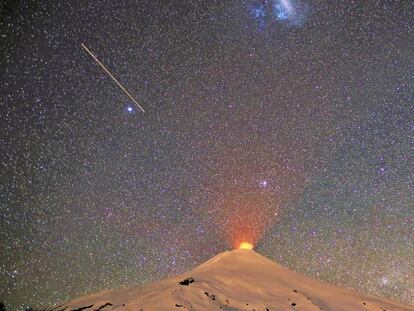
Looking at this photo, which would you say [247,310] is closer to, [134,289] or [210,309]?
[210,309]

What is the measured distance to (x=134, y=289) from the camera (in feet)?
66.3

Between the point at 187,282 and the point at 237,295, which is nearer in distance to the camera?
the point at 237,295

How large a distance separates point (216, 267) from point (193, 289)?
4.49 metres

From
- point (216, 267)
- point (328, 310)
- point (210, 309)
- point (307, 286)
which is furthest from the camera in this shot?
point (216, 267)

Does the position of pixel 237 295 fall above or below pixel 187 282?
below

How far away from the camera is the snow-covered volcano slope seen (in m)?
15.6

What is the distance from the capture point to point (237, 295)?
16.8m

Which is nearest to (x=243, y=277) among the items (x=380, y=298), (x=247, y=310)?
(x=247, y=310)

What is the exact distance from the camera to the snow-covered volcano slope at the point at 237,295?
1563 centimetres

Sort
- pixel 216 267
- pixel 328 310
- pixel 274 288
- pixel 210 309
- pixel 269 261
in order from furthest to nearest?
pixel 269 261
pixel 216 267
pixel 274 288
pixel 328 310
pixel 210 309

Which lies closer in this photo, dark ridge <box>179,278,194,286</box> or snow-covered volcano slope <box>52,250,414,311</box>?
snow-covered volcano slope <box>52,250,414,311</box>

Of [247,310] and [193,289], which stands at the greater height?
[193,289]

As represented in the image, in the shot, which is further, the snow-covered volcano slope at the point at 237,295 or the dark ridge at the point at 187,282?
the dark ridge at the point at 187,282

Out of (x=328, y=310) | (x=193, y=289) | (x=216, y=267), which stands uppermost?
(x=216, y=267)
